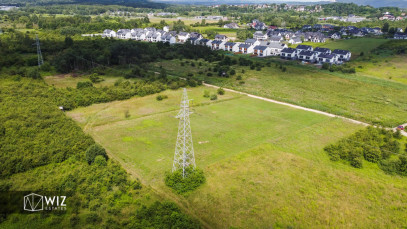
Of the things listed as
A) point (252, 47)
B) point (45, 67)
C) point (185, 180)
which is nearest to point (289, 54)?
point (252, 47)

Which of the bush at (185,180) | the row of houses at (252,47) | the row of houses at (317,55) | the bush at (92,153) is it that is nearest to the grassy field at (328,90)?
the row of houses at (317,55)

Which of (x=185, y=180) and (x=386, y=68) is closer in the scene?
(x=185, y=180)

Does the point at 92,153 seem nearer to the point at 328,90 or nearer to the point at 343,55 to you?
the point at 328,90

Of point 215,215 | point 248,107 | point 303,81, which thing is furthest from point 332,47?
point 215,215

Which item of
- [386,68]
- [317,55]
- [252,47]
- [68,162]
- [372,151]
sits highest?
[252,47]

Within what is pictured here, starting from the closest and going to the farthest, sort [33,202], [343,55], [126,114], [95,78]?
[33,202], [126,114], [95,78], [343,55]

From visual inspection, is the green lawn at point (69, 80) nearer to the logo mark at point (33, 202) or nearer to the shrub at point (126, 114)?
the shrub at point (126, 114)

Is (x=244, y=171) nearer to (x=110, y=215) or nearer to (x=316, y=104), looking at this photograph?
(x=110, y=215)
